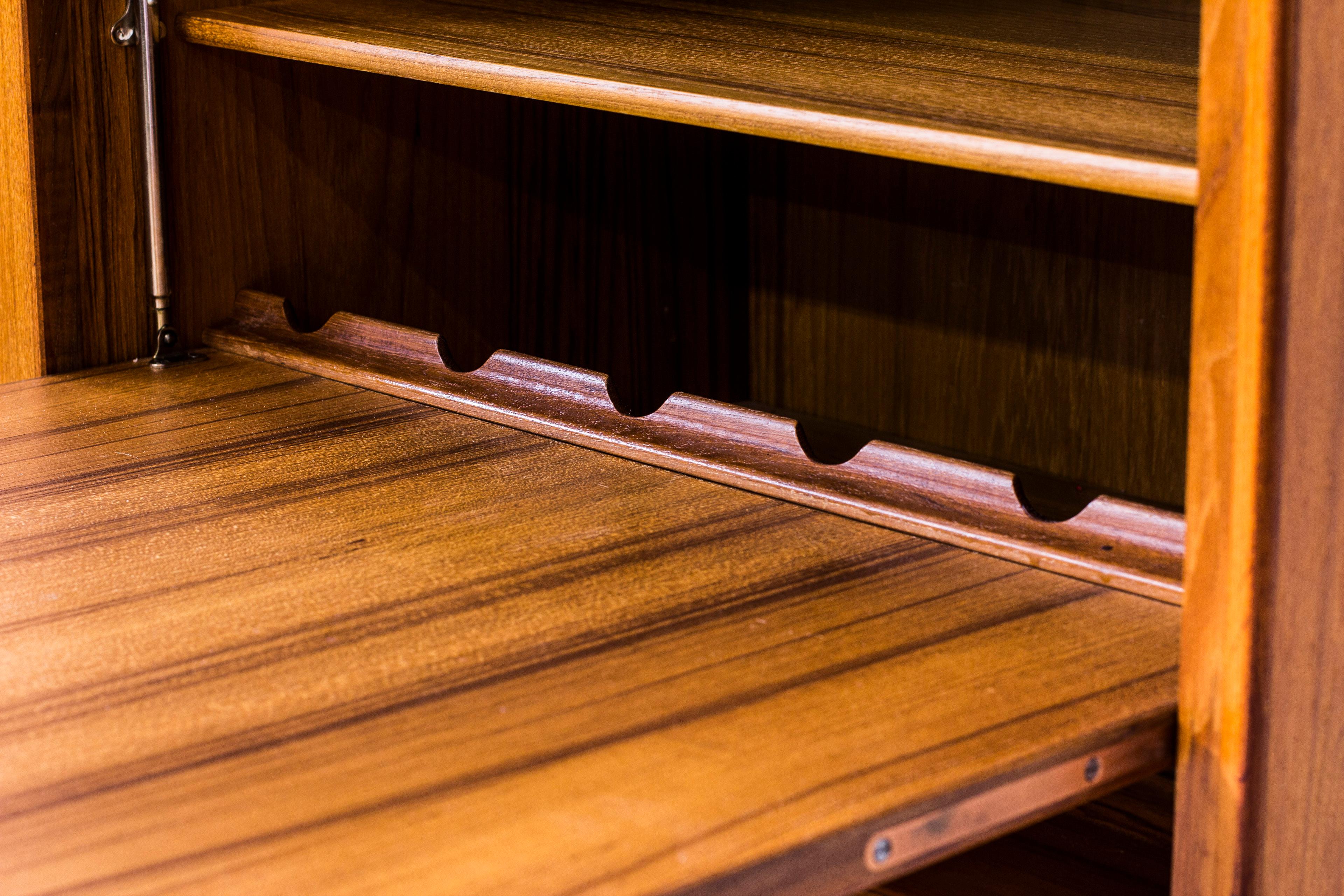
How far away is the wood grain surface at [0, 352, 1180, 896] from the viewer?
49 cm

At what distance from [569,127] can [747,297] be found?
25 centimetres

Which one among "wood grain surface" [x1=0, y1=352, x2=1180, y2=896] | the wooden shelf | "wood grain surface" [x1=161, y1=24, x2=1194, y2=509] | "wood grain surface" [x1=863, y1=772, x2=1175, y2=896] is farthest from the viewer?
"wood grain surface" [x1=161, y1=24, x2=1194, y2=509]

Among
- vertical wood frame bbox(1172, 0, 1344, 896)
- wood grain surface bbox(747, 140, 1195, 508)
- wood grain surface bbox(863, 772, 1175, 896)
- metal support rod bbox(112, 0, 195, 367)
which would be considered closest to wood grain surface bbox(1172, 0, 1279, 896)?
vertical wood frame bbox(1172, 0, 1344, 896)

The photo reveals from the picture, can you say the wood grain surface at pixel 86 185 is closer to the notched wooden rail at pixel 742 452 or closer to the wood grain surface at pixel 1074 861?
Answer: the notched wooden rail at pixel 742 452

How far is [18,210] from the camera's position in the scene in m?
0.97

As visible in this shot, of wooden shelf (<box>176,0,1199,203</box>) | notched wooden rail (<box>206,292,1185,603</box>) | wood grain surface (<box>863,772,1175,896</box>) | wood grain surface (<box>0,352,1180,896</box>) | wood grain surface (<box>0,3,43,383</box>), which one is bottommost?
wood grain surface (<box>863,772,1175,896</box>)

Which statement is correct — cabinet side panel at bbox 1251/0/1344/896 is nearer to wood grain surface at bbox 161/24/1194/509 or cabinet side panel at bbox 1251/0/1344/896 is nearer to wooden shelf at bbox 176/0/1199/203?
A: wooden shelf at bbox 176/0/1199/203

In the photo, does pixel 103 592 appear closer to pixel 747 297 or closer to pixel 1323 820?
pixel 1323 820

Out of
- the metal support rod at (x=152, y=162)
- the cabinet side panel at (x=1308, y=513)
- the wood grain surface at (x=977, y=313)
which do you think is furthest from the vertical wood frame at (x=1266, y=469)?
the metal support rod at (x=152, y=162)

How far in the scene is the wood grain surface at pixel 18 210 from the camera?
944 mm

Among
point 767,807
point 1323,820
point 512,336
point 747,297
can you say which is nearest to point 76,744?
point 767,807

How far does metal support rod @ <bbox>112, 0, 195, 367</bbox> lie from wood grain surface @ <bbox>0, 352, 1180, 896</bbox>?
16 cm

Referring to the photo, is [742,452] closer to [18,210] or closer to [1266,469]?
[1266,469]

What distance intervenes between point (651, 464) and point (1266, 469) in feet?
1.19
